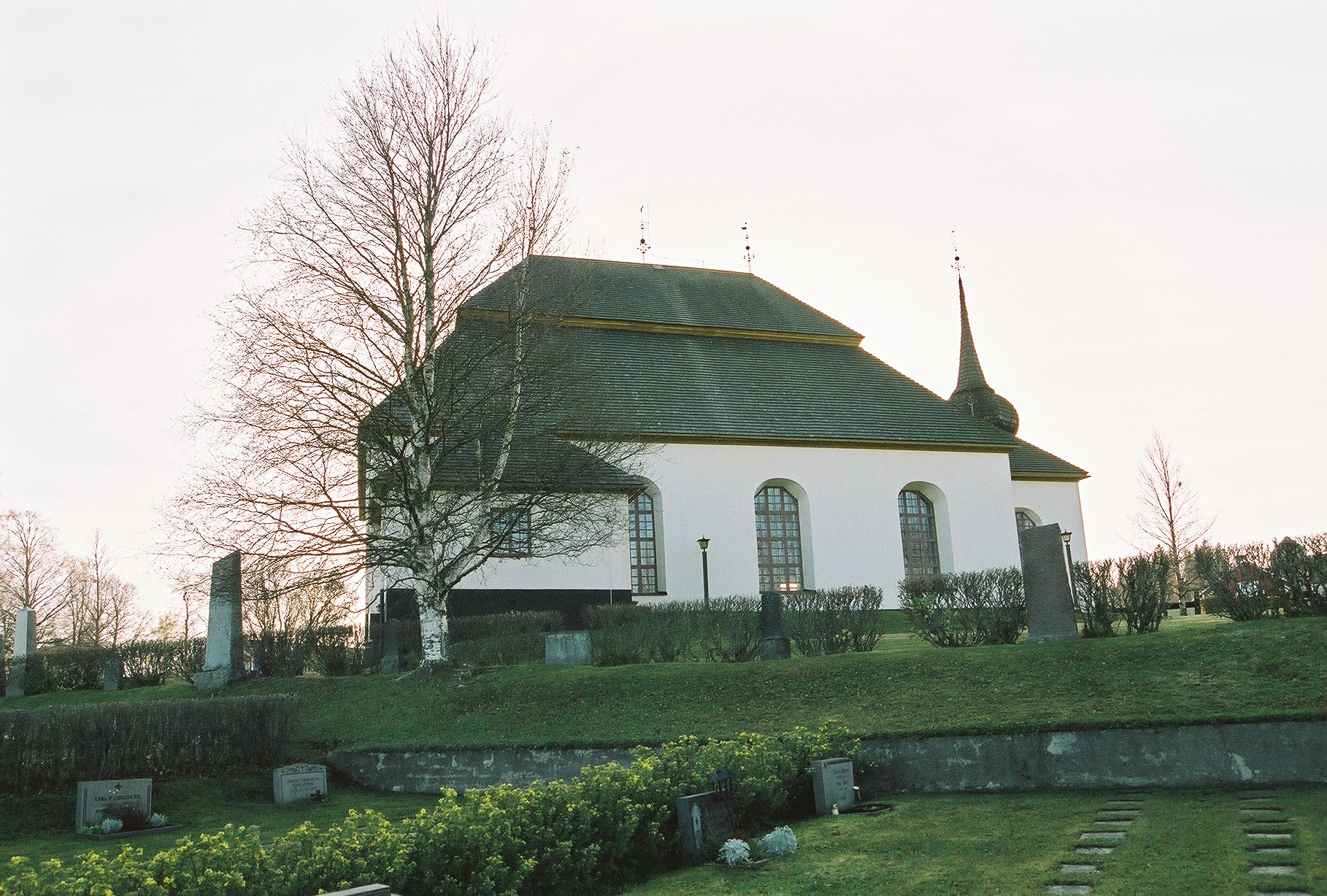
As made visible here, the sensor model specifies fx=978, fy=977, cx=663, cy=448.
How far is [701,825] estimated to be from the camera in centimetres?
820

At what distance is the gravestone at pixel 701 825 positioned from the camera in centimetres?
806

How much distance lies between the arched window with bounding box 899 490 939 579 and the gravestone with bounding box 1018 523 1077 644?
1570cm

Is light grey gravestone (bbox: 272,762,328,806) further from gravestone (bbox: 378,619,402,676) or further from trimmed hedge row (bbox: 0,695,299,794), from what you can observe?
gravestone (bbox: 378,619,402,676)

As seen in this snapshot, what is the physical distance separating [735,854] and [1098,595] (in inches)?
350

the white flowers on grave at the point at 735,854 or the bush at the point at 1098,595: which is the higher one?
the bush at the point at 1098,595

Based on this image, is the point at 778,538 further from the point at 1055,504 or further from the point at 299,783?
the point at 299,783

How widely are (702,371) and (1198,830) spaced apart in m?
22.6

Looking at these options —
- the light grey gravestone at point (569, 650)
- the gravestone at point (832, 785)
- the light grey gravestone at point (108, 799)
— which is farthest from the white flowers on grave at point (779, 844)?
the light grey gravestone at point (569, 650)

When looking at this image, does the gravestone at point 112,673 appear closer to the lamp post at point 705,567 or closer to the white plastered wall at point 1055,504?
the lamp post at point 705,567

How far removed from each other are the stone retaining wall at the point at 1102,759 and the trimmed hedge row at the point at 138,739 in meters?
5.11

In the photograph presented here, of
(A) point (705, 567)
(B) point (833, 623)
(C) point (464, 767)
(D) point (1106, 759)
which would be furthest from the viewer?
(A) point (705, 567)

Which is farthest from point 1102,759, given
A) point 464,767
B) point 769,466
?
point 769,466

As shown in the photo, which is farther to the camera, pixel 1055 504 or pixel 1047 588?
pixel 1055 504

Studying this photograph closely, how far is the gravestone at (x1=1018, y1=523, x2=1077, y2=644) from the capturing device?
1313 centimetres
